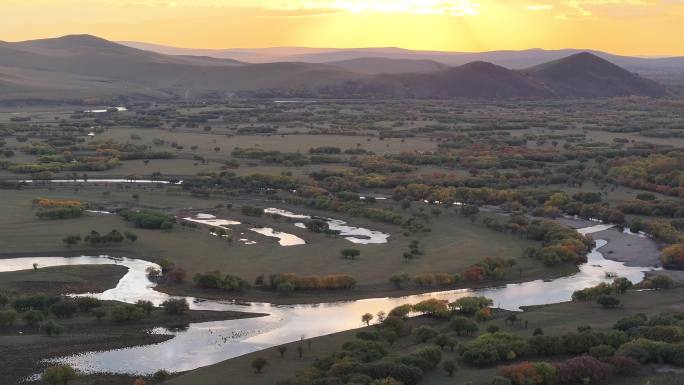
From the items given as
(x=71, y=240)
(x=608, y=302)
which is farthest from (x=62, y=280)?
(x=608, y=302)

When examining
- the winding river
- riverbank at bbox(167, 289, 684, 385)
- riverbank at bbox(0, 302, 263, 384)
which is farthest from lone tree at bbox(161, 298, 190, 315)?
riverbank at bbox(167, 289, 684, 385)

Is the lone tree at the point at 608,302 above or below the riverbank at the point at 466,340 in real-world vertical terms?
above

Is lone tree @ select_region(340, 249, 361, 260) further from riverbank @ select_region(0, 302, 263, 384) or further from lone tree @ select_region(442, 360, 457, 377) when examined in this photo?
lone tree @ select_region(442, 360, 457, 377)

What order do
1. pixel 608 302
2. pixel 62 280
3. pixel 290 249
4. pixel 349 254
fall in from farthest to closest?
pixel 290 249 → pixel 349 254 → pixel 62 280 → pixel 608 302

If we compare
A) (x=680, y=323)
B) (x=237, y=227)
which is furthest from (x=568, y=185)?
(x=680, y=323)

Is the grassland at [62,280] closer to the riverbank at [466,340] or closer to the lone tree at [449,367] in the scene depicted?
the riverbank at [466,340]

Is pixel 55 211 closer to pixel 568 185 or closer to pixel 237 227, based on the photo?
pixel 237 227

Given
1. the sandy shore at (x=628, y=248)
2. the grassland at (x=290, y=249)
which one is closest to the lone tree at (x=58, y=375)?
the grassland at (x=290, y=249)

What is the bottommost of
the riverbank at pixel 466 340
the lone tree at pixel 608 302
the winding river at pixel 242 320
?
the winding river at pixel 242 320

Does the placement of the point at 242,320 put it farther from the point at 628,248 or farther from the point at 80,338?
the point at 628,248
